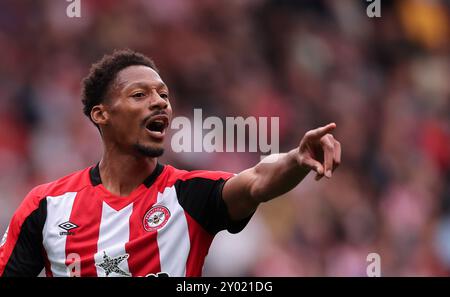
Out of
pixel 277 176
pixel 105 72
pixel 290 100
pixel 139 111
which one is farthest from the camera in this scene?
pixel 290 100

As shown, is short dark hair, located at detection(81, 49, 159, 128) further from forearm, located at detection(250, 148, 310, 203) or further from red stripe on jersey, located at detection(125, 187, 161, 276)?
forearm, located at detection(250, 148, 310, 203)

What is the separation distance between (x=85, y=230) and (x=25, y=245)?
31 centimetres

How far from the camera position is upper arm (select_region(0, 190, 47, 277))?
5465mm

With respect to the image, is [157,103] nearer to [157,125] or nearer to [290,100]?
[157,125]

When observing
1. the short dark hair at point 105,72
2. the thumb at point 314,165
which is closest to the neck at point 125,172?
the short dark hair at point 105,72

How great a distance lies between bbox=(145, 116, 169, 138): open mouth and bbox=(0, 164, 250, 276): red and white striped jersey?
0.19 metres

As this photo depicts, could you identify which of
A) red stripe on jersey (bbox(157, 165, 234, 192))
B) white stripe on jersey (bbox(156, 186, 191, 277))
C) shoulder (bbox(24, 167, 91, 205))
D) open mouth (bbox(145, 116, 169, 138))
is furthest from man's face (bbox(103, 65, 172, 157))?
white stripe on jersey (bbox(156, 186, 191, 277))

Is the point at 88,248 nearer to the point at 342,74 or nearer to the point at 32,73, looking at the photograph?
the point at 32,73

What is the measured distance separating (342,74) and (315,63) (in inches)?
12.9

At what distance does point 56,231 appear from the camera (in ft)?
17.9

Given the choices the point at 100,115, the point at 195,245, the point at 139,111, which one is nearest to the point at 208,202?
the point at 195,245

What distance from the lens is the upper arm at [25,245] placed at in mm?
5465

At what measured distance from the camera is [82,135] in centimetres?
1027

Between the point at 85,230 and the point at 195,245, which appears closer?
the point at 195,245
